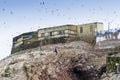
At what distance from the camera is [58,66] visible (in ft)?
227

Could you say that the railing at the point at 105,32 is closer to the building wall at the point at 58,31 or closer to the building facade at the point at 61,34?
the building facade at the point at 61,34

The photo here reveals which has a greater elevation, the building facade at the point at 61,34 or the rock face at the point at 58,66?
the building facade at the point at 61,34

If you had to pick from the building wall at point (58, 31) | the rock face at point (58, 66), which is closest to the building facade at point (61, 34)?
the building wall at point (58, 31)

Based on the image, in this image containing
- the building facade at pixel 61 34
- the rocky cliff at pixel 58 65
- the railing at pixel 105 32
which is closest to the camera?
the rocky cliff at pixel 58 65

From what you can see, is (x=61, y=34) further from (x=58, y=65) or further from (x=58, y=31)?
(x=58, y=65)

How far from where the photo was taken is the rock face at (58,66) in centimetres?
6738

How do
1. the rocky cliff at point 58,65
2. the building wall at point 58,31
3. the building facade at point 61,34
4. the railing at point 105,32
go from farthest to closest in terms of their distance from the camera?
the building wall at point 58,31 < the building facade at point 61,34 < the railing at point 105,32 < the rocky cliff at point 58,65

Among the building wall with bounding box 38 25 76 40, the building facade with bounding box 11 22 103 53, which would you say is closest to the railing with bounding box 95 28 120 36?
the building facade with bounding box 11 22 103 53

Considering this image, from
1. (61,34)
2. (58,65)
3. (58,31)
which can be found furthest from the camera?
(58,31)

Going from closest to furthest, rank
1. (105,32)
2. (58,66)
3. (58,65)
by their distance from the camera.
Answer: (58,66) < (58,65) < (105,32)

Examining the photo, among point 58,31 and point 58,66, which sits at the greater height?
point 58,31

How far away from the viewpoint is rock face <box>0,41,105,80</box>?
67.4m

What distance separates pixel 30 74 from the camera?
2721 inches

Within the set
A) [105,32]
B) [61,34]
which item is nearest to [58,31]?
[61,34]
